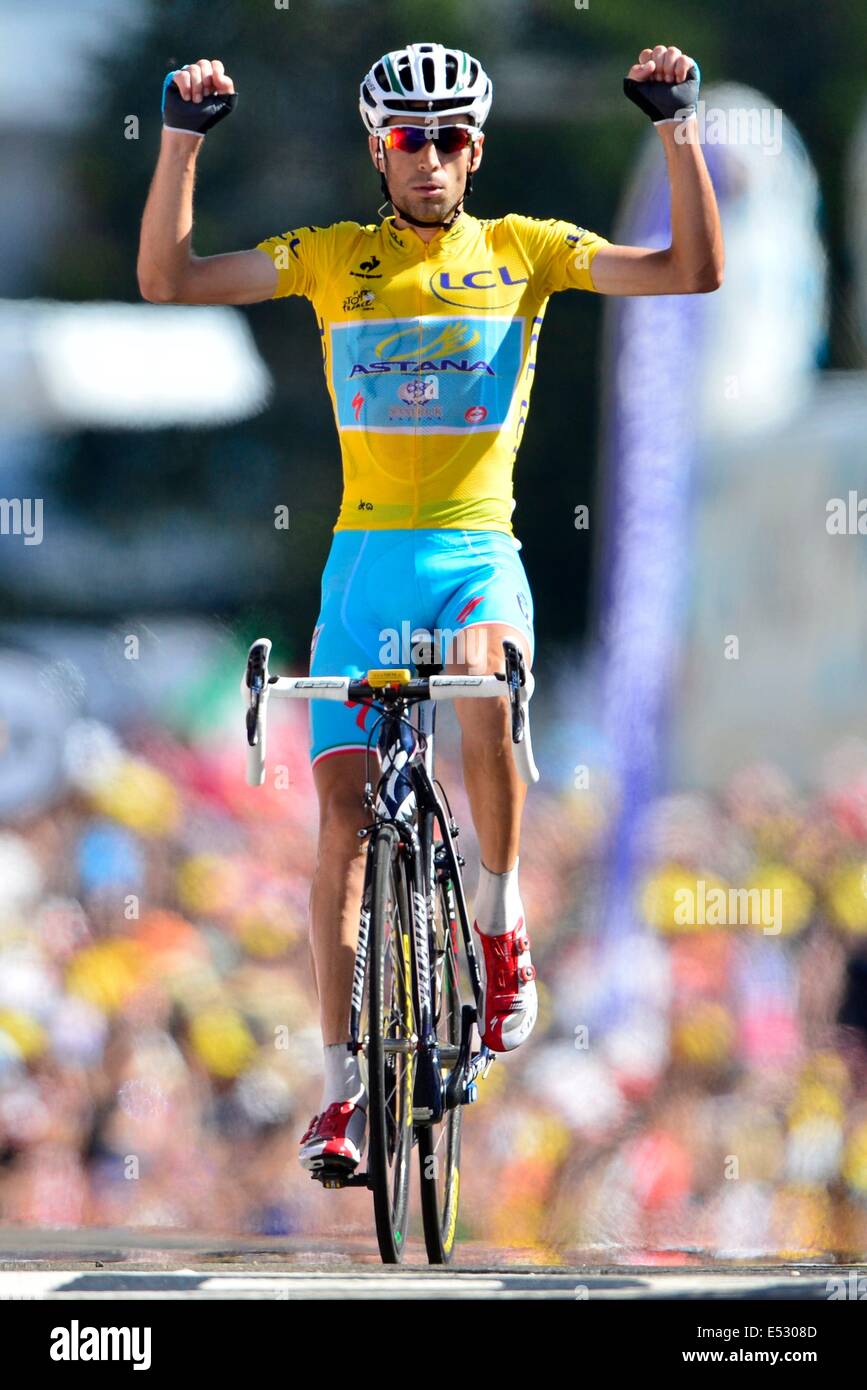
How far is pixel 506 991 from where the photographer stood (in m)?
4.61

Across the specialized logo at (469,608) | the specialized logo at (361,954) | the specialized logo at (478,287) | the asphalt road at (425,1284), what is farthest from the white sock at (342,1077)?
the specialized logo at (478,287)

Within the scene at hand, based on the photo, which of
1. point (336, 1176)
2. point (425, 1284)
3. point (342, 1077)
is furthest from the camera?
point (342, 1077)

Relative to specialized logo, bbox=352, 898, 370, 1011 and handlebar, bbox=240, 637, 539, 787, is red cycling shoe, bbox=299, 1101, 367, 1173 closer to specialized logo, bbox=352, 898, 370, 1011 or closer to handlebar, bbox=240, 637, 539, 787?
specialized logo, bbox=352, 898, 370, 1011

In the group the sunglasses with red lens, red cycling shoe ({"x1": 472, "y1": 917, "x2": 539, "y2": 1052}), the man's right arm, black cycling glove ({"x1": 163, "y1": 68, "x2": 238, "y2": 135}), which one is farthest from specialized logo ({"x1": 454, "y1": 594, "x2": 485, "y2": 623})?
black cycling glove ({"x1": 163, "y1": 68, "x2": 238, "y2": 135})

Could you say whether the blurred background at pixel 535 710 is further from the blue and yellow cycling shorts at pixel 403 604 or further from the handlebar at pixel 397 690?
the handlebar at pixel 397 690

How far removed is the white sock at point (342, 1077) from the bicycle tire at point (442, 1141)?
172 millimetres

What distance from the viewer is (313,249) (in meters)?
4.67

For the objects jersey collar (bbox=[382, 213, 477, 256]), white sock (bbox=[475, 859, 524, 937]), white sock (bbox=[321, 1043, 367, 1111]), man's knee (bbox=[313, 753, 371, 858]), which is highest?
jersey collar (bbox=[382, 213, 477, 256])

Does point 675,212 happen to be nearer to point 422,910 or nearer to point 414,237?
point 414,237

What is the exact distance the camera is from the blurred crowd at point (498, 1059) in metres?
5.64

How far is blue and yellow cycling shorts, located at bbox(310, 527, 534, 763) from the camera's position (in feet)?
14.7

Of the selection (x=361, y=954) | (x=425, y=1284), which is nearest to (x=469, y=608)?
(x=361, y=954)

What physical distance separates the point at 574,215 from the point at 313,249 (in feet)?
3.63

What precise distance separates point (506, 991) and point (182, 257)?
166cm
